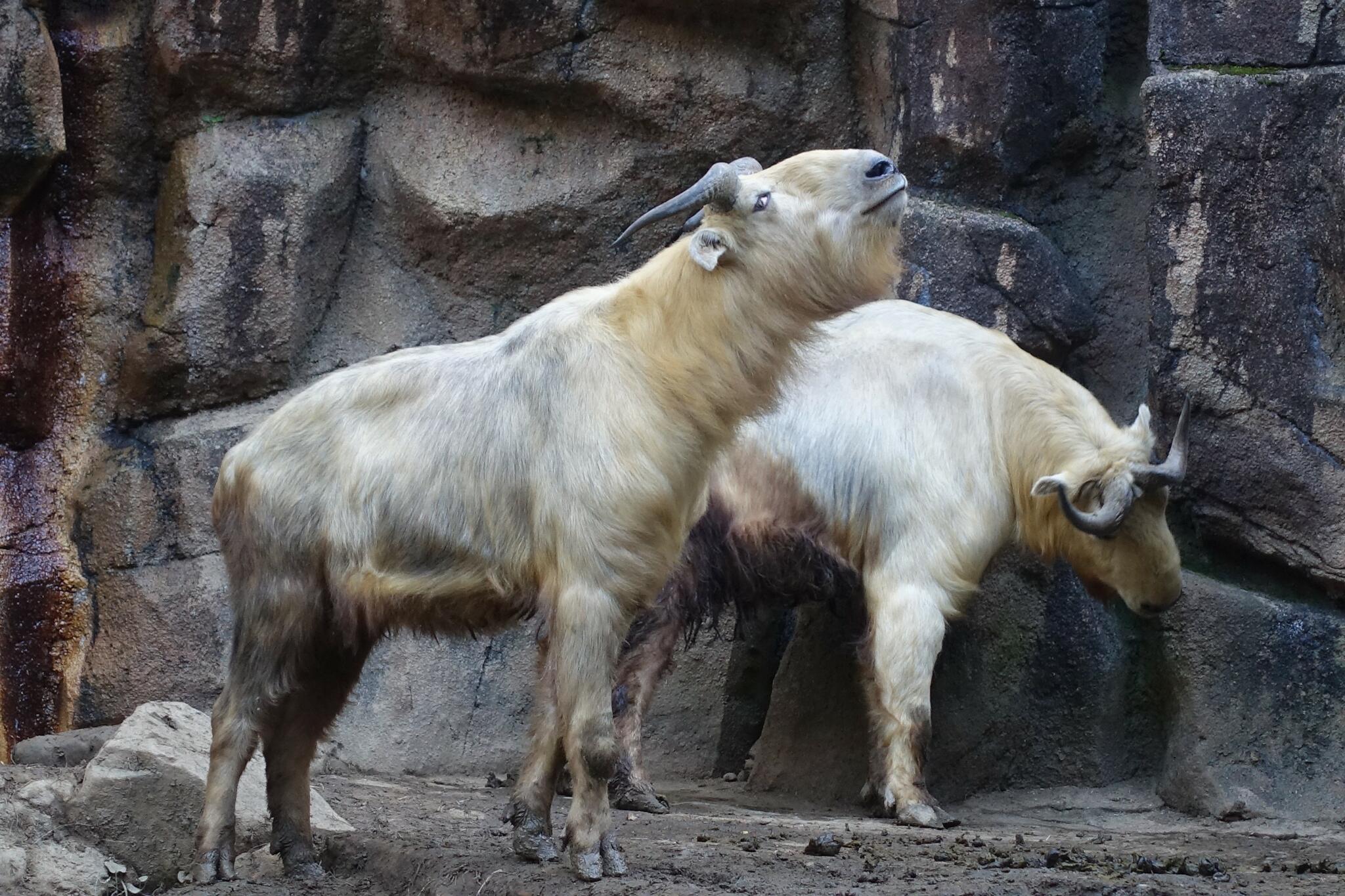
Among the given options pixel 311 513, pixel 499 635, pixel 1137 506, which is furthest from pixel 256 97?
pixel 1137 506

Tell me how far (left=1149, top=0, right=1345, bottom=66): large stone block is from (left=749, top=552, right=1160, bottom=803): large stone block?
223cm

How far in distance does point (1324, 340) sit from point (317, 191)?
4428 millimetres

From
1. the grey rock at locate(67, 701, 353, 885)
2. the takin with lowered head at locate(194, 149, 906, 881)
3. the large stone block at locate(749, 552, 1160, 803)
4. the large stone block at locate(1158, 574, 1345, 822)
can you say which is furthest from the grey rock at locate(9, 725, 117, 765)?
the large stone block at locate(1158, 574, 1345, 822)

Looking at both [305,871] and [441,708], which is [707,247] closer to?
[305,871]

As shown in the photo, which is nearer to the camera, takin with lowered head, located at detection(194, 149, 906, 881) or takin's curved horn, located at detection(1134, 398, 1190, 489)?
takin with lowered head, located at detection(194, 149, 906, 881)

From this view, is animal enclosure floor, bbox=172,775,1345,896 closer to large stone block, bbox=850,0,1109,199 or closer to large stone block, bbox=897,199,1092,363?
large stone block, bbox=897,199,1092,363

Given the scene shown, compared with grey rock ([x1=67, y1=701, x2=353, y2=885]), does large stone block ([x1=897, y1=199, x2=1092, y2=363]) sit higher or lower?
higher

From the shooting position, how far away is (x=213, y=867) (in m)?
4.38

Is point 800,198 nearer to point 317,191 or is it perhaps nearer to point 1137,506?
point 1137,506

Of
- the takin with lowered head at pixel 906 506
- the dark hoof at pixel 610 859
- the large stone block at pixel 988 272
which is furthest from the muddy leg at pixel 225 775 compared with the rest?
the large stone block at pixel 988 272

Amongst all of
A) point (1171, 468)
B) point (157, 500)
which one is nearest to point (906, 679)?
point (1171, 468)

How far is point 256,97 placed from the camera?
24.0 feet

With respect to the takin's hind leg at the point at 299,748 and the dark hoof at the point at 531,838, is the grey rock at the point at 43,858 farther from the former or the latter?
the dark hoof at the point at 531,838

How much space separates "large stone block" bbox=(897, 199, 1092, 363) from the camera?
22.7 ft
